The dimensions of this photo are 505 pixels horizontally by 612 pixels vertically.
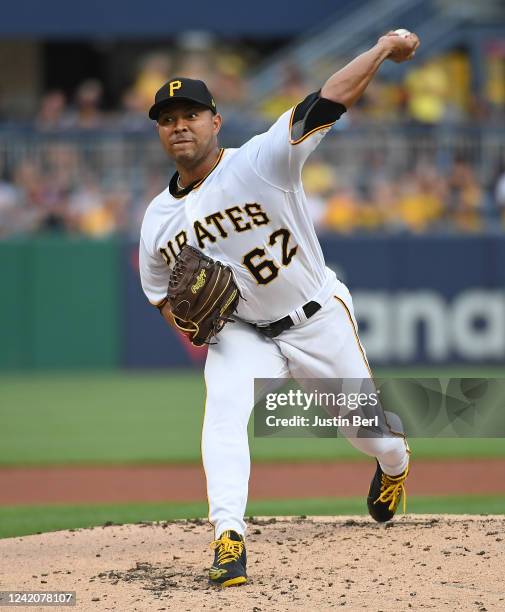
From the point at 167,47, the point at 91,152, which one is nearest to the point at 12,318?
the point at 91,152

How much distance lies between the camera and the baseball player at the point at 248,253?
4.86 meters

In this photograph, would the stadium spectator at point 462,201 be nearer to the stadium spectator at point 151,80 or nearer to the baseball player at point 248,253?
the stadium spectator at point 151,80

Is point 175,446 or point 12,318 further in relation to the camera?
point 12,318

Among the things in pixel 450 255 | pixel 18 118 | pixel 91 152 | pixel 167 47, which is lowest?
pixel 450 255

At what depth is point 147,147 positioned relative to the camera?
547 inches

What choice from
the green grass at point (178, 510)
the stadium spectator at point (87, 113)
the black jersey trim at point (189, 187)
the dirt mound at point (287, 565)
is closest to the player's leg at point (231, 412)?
the dirt mound at point (287, 565)

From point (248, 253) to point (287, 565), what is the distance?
129 cm

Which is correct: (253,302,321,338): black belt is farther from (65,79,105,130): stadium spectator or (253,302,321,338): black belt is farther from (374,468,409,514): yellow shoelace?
(65,79,105,130): stadium spectator

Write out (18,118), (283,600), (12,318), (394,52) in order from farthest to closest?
(18,118) → (12,318) → (394,52) → (283,600)

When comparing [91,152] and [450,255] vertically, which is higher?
[91,152]

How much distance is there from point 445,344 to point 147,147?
155 inches

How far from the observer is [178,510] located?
7.34 metres

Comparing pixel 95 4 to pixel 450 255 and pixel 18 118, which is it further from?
pixel 450 255

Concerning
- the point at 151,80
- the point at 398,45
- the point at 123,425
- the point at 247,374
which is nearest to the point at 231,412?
the point at 247,374
